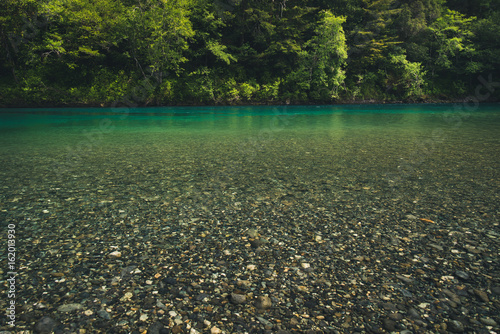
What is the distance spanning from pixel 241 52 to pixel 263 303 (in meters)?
50.4

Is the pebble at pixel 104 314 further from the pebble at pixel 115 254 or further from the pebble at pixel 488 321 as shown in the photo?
the pebble at pixel 488 321

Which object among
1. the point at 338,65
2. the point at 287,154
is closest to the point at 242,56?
the point at 338,65

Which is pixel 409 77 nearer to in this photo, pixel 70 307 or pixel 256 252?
pixel 256 252

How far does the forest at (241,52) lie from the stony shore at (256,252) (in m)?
40.3

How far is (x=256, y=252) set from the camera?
4238 mm

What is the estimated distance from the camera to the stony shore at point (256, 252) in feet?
9.80

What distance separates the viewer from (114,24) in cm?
4375

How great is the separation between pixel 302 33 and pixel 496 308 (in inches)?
2155

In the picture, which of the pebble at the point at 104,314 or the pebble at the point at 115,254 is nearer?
the pebble at the point at 104,314

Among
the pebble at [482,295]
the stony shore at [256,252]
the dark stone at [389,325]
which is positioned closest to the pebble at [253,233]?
the stony shore at [256,252]

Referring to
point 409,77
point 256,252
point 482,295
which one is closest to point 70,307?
point 256,252

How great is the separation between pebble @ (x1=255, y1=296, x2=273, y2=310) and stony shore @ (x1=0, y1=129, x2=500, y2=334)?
2cm

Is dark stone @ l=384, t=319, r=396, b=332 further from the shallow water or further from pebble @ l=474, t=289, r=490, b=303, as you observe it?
pebble @ l=474, t=289, r=490, b=303

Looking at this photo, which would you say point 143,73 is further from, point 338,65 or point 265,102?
point 338,65
